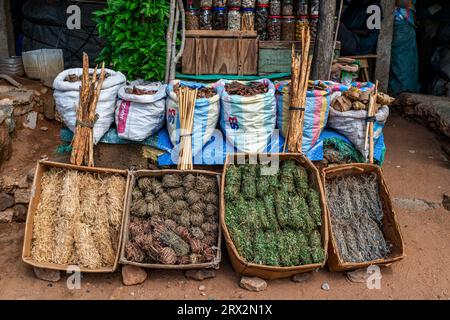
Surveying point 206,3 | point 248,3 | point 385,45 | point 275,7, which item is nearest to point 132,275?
point 206,3

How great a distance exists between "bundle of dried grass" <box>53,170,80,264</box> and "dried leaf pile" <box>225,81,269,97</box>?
1.46 metres

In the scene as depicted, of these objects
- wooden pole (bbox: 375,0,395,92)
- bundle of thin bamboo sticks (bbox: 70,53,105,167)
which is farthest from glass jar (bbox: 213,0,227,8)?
wooden pole (bbox: 375,0,395,92)

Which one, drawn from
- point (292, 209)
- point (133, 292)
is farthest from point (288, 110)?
point (133, 292)

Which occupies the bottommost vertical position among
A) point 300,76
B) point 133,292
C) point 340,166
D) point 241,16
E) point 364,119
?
point 133,292

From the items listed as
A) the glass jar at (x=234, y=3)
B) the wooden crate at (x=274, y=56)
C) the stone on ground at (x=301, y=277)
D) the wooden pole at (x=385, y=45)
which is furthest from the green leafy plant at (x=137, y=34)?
the wooden pole at (x=385, y=45)

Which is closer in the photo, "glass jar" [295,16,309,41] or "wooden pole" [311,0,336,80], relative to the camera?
"wooden pole" [311,0,336,80]

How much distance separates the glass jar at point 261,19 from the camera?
5.68 m

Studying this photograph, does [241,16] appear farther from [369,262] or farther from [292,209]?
[369,262]

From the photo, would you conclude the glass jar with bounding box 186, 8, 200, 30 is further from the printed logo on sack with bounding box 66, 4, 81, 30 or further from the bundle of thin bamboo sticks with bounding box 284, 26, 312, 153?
the printed logo on sack with bounding box 66, 4, 81, 30

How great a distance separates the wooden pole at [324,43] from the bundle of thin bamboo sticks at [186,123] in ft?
5.05

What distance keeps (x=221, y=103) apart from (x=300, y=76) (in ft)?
2.27

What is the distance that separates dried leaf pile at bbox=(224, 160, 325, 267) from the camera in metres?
3.69

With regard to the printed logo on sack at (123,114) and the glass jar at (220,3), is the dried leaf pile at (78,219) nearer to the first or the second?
the printed logo on sack at (123,114)

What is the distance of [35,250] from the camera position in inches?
149
